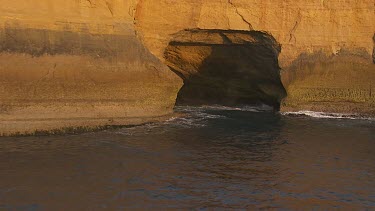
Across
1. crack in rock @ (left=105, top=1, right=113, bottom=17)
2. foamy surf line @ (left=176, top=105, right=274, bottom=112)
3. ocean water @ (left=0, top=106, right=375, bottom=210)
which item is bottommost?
foamy surf line @ (left=176, top=105, right=274, bottom=112)

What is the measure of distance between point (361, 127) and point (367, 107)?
2763 millimetres

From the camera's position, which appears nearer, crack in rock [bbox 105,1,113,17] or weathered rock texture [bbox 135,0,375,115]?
crack in rock [bbox 105,1,113,17]

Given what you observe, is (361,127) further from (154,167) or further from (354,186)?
(154,167)

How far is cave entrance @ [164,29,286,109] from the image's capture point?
16422mm

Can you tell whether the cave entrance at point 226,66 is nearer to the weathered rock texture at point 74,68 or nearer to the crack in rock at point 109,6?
the weathered rock texture at point 74,68

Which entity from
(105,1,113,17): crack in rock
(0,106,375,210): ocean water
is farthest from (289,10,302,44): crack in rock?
(105,1,113,17): crack in rock

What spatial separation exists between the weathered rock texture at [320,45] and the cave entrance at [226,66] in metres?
0.44

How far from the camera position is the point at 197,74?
18719mm

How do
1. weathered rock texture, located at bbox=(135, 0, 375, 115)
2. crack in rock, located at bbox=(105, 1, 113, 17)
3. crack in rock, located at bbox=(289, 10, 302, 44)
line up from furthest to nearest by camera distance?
1. crack in rock, located at bbox=(289, 10, 302, 44)
2. weathered rock texture, located at bbox=(135, 0, 375, 115)
3. crack in rock, located at bbox=(105, 1, 113, 17)

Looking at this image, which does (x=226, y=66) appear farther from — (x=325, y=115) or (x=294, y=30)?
(x=325, y=115)

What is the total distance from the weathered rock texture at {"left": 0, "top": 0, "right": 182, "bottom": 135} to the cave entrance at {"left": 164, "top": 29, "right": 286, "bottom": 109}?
277cm

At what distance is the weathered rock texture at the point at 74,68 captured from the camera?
38.0 ft

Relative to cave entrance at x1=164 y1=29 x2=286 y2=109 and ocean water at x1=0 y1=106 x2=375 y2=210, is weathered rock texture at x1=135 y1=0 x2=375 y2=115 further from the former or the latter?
ocean water at x1=0 y1=106 x2=375 y2=210

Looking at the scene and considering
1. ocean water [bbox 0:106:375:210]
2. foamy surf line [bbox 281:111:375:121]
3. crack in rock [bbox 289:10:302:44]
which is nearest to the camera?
ocean water [bbox 0:106:375:210]
